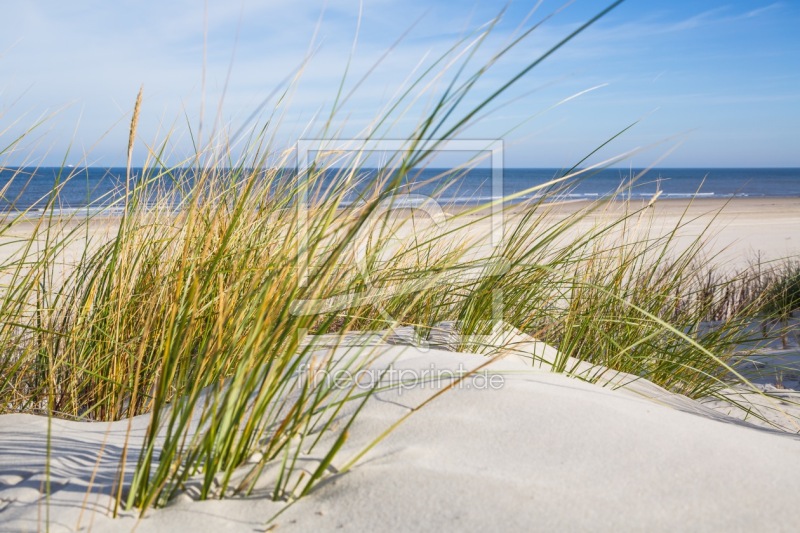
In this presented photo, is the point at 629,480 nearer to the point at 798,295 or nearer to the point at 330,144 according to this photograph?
the point at 330,144

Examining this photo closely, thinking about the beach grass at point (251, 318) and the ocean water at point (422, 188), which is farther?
the ocean water at point (422, 188)

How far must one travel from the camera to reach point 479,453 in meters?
1.21

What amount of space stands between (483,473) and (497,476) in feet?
0.09

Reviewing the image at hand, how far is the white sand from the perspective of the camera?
1036mm

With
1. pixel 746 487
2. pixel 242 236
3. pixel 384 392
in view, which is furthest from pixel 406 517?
pixel 242 236

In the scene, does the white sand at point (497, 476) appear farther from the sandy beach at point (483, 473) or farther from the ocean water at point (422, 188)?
the ocean water at point (422, 188)

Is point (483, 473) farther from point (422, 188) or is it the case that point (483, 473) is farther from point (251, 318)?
point (422, 188)

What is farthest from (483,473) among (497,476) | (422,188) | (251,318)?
(422,188)

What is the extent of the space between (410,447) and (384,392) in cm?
24

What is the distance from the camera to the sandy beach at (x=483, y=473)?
1.04 meters

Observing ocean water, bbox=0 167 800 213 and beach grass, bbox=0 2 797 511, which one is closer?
beach grass, bbox=0 2 797 511

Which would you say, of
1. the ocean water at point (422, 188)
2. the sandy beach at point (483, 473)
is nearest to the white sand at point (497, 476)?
the sandy beach at point (483, 473)

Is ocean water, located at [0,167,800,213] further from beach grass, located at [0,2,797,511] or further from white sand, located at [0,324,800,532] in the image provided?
white sand, located at [0,324,800,532]

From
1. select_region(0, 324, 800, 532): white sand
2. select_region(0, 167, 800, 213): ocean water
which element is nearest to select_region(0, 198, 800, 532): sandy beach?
select_region(0, 324, 800, 532): white sand
